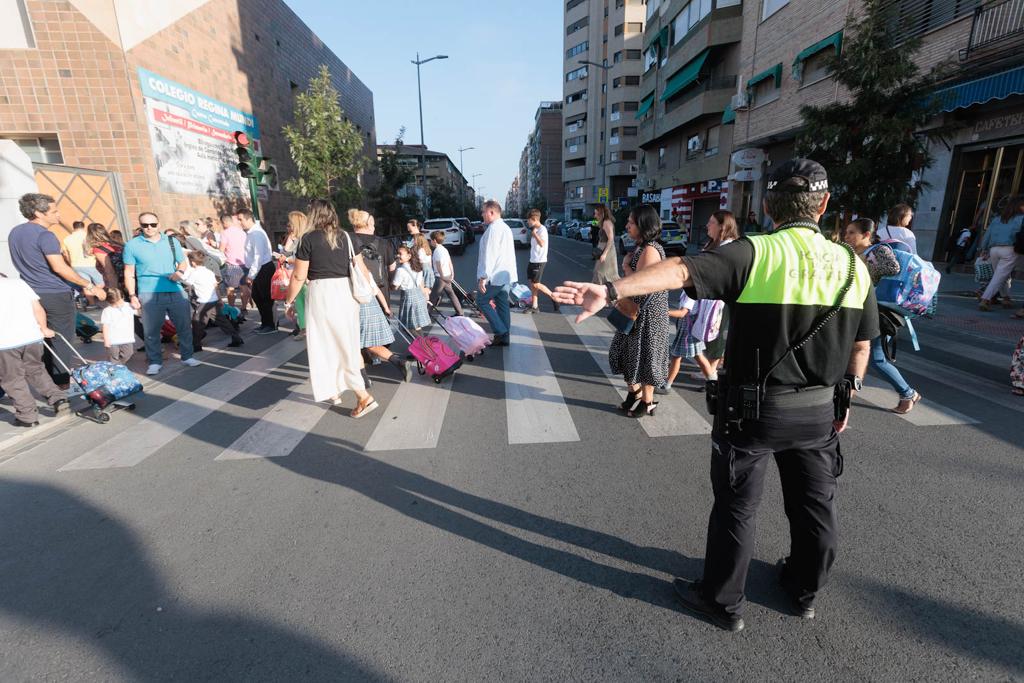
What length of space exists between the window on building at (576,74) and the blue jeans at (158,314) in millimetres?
68542

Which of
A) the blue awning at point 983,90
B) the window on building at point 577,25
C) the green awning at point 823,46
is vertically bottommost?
the blue awning at point 983,90

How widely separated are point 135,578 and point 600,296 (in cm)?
284

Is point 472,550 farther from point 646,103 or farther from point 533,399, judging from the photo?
point 646,103

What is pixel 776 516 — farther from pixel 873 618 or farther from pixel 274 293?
pixel 274 293

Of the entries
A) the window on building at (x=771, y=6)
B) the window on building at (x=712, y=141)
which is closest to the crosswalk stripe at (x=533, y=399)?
the window on building at (x=771, y=6)

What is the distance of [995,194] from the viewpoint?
473 inches

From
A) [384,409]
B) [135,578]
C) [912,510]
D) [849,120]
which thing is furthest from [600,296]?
[849,120]

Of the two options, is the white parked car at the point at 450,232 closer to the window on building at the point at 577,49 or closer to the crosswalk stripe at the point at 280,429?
the crosswalk stripe at the point at 280,429

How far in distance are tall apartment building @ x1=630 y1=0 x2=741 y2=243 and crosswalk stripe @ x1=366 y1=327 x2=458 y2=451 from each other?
2499 centimetres

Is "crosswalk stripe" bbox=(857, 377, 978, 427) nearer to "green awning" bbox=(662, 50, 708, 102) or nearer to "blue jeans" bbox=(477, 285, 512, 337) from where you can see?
"blue jeans" bbox=(477, 285, 512, 337)

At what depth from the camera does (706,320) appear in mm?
4910

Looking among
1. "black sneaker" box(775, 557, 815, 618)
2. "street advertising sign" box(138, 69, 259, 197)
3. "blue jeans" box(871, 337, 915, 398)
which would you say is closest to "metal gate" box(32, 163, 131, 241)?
"street advertising sign" box(138, 69, 259, 197)

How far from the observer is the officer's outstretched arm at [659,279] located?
6.09ft

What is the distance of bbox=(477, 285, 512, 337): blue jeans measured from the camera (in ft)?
22.8
